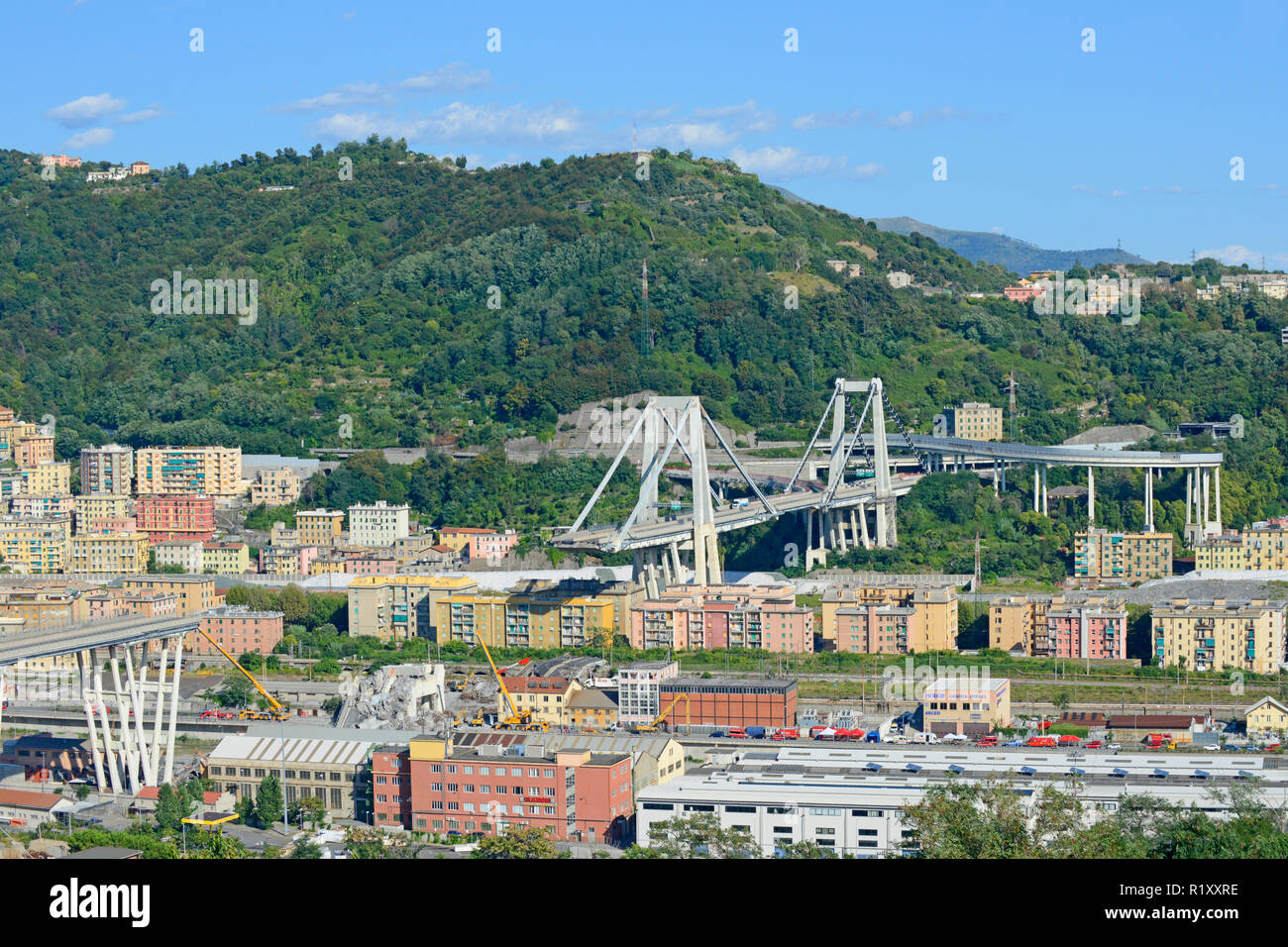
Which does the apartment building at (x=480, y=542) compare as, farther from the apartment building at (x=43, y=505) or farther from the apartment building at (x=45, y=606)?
the apartment building at (x=43, y=505)

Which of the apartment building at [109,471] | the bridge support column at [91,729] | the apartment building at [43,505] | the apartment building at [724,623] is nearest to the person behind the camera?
the bridge support column at [91,729]

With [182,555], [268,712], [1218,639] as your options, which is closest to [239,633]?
[268,712]

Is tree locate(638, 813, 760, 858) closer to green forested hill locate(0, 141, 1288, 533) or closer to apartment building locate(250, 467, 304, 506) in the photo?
green forested hill locate(0, 141, 1288, 533)

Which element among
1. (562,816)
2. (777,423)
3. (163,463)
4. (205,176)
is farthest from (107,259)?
(562,816)

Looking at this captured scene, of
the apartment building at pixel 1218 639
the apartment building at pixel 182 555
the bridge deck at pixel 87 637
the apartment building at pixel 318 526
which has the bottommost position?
the apartment building at pixel 1218 639

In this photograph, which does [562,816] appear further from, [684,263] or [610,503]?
[684,263]

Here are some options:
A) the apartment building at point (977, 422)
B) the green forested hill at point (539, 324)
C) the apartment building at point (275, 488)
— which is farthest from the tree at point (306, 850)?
the apartment building at point (977, 422)

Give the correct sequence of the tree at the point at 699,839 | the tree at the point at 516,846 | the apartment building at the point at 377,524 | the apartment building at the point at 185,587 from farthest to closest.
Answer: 1. the apartment building at the point at 377,524
2. the apartment building at the point at 185,587
3. the tree at the point at 516,846
4. the tree at the point at 699,839
